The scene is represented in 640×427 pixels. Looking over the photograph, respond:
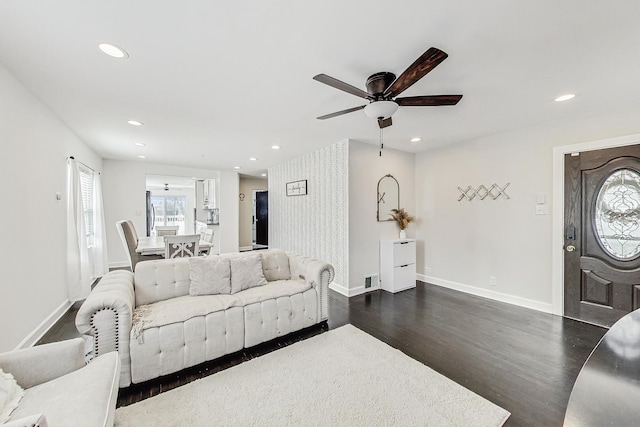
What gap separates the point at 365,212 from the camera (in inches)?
162

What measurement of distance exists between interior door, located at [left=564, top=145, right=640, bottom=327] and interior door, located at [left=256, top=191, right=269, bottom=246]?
7.42 metres

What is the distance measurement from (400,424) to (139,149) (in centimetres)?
560

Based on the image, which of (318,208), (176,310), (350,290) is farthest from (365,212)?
(176,310)

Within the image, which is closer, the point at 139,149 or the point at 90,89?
the point at 90,89

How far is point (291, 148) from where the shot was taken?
14.6ft

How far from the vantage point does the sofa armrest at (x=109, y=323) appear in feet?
5.77

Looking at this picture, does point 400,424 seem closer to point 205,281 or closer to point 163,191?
point 205,281

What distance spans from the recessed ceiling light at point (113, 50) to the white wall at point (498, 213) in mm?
4473

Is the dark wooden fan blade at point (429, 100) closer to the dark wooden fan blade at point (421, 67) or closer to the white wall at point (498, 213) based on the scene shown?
the dark wooden fan blade at point (421, 67)

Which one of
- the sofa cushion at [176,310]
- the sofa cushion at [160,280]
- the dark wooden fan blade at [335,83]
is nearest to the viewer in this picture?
the dark wooden fan blade at [335,83]

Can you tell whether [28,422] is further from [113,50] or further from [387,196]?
[387,196]

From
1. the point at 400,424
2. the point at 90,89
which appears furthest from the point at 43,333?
the point at 400,424

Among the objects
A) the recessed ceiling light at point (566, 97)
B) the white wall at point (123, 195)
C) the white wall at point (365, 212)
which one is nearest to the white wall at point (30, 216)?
the white wall at point (123, 195)

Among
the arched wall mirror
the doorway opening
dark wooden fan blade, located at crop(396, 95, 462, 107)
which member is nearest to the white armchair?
dark wooden fan blade, located at crop(396, 95, 462, 107)
